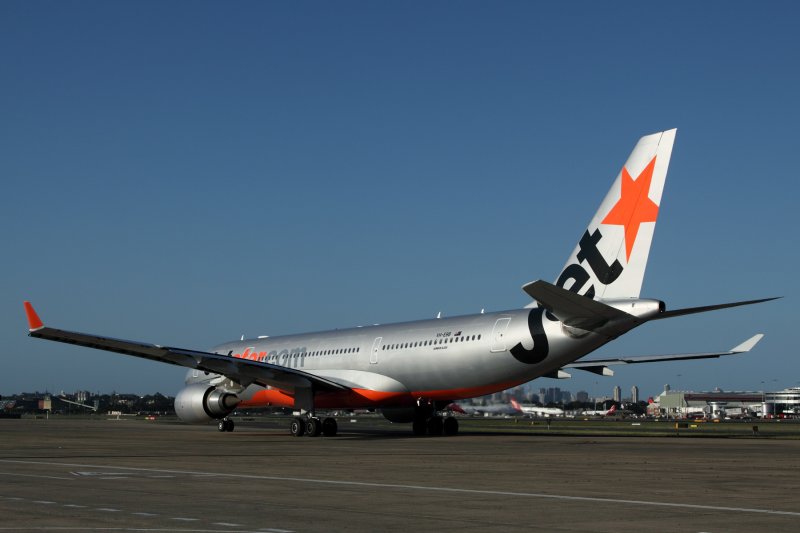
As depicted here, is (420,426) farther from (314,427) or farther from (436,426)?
(314,427)

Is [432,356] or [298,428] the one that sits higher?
[432,356]

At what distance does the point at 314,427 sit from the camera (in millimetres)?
38875

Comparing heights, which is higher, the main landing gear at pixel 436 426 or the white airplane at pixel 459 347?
the white airplane at pixel 459 347

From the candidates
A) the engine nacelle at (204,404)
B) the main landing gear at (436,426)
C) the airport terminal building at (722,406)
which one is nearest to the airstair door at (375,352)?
the main landing gear at (436,426)

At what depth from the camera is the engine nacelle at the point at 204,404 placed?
43312mm

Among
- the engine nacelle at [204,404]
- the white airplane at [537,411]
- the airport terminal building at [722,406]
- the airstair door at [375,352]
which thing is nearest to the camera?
the airstair door at [375,352]

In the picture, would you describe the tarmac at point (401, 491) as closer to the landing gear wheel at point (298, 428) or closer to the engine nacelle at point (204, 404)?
the landing gear wheel at point (298, 428)

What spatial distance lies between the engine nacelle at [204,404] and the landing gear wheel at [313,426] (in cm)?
599

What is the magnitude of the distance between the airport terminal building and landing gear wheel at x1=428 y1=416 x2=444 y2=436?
84.3m

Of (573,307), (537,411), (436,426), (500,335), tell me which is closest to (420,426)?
(436,426)

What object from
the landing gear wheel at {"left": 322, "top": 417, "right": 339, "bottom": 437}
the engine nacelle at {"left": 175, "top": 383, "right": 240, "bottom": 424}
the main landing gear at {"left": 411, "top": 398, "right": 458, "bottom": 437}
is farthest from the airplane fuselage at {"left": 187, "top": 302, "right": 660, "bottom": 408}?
the engine nacelle at {"left": 175, "top": 383, "right": 240, "bottom": 424}

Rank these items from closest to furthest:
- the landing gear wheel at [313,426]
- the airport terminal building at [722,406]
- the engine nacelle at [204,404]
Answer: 1. the landing gear wheel at [313,426]
2. the engine nacelle at [204,404]
3. the airport terminal building at [722,406]

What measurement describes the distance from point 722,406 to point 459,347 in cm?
12284

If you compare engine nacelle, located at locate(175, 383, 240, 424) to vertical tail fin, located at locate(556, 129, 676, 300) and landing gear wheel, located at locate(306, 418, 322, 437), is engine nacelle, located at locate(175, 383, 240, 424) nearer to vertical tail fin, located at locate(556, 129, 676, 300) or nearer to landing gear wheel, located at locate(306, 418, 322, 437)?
landing gear wheel, located at locate(306, 418, 322, 437)
